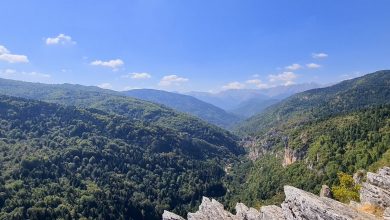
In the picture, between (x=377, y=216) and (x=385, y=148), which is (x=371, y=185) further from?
(x=385, y=148)

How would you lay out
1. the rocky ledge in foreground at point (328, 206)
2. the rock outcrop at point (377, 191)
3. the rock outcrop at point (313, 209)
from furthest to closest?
the rock outcrop at point (377, 191) → the rocky ledge in foreground at point (328, 206) → the rock outcrop at point (313, 209)

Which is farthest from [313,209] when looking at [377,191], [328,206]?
[377,191]

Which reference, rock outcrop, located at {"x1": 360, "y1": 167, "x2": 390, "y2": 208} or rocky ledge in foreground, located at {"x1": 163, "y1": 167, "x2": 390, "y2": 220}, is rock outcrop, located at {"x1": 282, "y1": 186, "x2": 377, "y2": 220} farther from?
rock outcrop, located at {"x1": 360, "y1": 167, "x2": 390, "y2": 208}

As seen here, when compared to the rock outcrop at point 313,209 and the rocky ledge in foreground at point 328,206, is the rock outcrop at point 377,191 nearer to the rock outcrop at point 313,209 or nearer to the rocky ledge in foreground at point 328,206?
the rocky ledge in foreground at point 328,206

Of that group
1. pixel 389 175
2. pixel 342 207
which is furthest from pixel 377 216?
pixel 389 175

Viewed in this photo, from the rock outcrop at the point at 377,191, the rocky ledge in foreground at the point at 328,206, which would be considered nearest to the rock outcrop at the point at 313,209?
the rocky ledge in foreground at the point at 328,206

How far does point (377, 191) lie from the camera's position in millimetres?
59031

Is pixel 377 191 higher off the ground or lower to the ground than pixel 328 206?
higher

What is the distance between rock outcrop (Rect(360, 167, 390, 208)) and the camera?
188ft

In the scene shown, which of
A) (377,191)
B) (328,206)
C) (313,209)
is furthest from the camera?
(377,191)

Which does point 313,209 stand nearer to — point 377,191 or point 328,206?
point 328,206

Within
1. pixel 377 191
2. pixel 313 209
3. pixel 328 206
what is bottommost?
pixel 313 209

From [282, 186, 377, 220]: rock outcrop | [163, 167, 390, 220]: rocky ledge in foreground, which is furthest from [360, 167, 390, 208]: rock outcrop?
[282, 186, 377, 220]: rock outcrop

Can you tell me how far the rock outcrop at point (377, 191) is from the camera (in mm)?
57259
